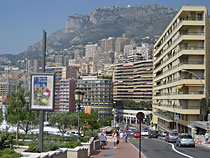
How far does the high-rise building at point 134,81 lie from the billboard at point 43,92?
155 meters

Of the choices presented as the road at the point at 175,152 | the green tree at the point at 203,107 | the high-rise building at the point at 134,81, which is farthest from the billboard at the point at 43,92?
the high-rise building at the point at 134,81

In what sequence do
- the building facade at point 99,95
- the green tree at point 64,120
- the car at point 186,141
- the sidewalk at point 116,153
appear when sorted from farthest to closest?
1. the building facade at point 99,95
2. the green tree at point 64,120
3. the car at point 186,141
4. the sidewalk at point 116,153

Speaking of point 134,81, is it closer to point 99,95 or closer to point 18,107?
point 99,95

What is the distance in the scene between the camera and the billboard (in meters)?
10.5

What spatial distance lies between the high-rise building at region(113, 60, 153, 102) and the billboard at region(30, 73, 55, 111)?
154727 mm

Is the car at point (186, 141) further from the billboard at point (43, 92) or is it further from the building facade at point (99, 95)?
the building facade at point (99, 95)

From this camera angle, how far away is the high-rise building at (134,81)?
6550 inches

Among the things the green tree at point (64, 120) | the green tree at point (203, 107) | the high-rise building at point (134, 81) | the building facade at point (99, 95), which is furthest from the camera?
the high-rise building at point (134, 81)

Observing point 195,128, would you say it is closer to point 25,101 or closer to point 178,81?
point 178,81

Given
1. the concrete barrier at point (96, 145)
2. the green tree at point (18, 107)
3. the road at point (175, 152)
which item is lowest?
the road at point (175, 152)

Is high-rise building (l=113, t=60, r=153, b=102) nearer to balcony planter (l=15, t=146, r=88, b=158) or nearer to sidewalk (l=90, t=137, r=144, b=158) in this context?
sidewalk (l=90, t=137, r=144, b=158)

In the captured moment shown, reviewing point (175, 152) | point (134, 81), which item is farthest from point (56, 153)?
point (134, 81)

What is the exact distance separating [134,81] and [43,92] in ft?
547

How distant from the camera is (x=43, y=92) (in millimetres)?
10578
